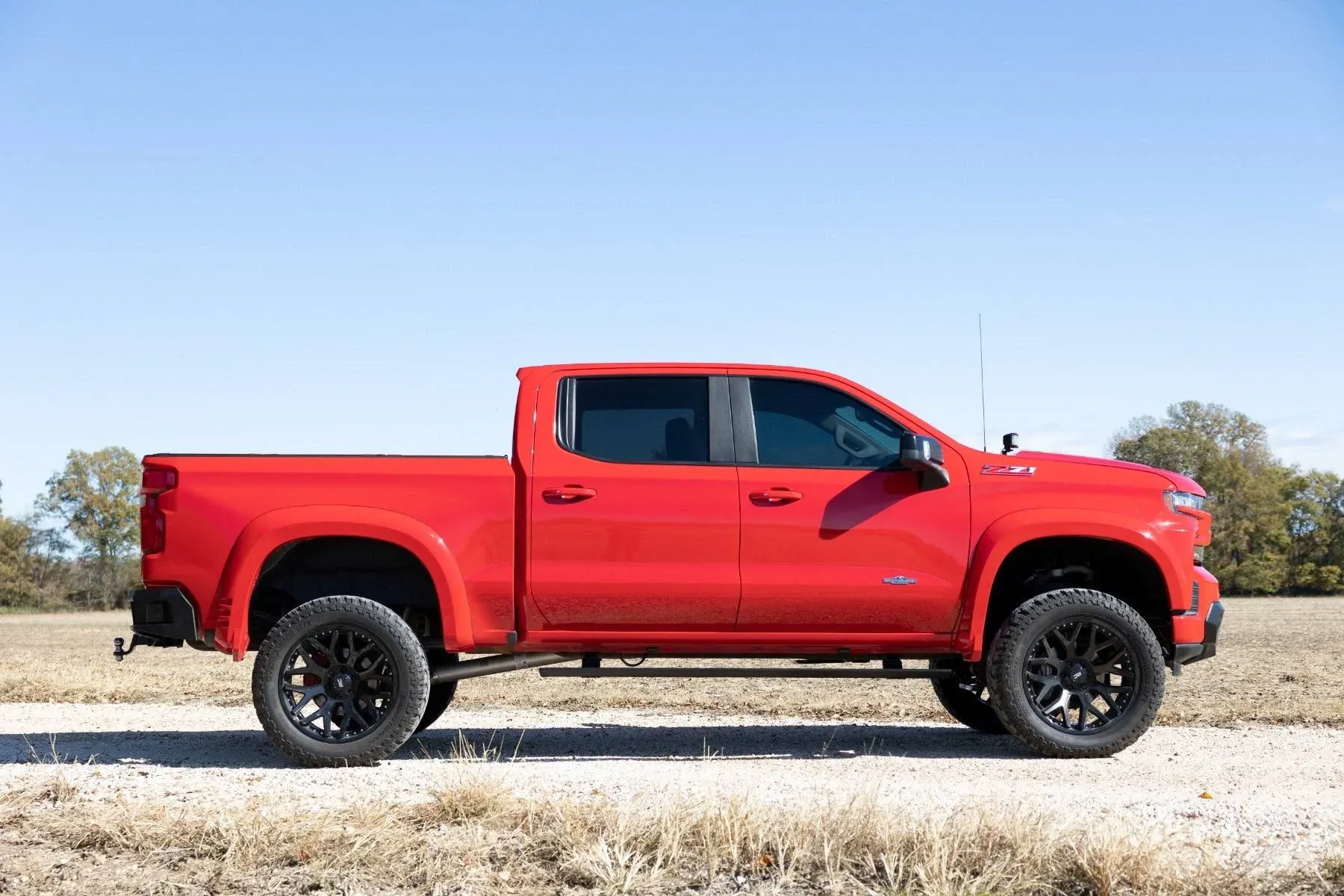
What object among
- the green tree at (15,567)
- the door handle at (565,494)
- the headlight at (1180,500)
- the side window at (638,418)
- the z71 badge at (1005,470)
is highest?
the side window at (638,418)

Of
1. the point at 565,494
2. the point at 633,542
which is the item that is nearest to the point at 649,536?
the point at 633,542

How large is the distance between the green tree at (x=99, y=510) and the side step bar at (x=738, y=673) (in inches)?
2997

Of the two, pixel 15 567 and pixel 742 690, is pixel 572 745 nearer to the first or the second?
pixel 742 690

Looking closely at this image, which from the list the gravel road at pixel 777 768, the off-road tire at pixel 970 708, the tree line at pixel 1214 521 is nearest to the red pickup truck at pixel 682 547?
the gravel road at pixel 777 768

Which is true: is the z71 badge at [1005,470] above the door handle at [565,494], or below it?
above

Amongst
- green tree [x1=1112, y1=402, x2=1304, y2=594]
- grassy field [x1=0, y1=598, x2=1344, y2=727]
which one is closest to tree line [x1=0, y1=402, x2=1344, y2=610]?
green tree [x1=1112, y1=402, x2=1304, y2=594]

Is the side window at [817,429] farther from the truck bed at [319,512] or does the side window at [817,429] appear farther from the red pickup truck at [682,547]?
the truck bed at [319,512]

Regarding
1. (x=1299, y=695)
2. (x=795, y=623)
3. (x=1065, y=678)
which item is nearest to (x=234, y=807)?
(x=795, y=623)

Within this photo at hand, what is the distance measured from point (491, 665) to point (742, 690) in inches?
234

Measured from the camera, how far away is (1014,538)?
24.3 feet

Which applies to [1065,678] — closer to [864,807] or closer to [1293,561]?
[864,807]

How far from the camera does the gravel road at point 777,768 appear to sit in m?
6.00

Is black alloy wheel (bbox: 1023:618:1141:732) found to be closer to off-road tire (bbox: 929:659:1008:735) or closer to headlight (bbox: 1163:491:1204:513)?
headlight (bbox: 1163:491:1204:513)

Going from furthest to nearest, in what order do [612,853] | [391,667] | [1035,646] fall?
[1035,646], [391,667], [612,853]
